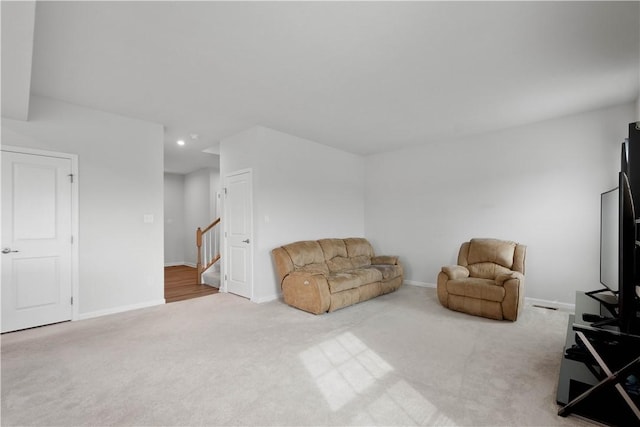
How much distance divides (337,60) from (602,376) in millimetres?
3069

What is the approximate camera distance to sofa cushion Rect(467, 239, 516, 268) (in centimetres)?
418

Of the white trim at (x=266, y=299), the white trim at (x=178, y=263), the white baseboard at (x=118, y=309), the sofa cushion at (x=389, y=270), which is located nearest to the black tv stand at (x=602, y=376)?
the sofa cushion at (x=389, y=270)

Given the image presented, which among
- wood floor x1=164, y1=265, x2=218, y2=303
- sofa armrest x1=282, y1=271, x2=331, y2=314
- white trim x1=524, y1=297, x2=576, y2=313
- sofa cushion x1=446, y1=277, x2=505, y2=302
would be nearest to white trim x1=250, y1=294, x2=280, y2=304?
sofa armrest x1=282, y1=271, x2=331, y2=314

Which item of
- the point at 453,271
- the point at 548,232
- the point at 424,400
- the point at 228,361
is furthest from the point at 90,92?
the point at 548,232

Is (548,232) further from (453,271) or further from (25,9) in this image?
(25,9)

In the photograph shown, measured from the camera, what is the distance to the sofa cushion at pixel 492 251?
165 inches

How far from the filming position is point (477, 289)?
3.70 m

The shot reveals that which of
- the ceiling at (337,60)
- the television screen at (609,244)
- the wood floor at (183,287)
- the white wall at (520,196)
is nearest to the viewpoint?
the ceiling at (337,60)

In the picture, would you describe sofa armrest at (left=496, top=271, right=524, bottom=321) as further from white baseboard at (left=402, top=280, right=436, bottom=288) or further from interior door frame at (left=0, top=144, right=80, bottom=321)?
interior door frame at (left=0, top=144, right=80, bottom=321)

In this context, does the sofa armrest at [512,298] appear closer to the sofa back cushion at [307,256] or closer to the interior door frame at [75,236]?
the sofa back cushion at [307,256]

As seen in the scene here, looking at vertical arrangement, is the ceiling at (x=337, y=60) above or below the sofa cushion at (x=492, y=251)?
above

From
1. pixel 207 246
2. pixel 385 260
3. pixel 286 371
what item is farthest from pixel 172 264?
pixel 286 371

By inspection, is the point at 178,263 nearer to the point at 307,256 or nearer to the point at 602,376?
the point at 307,256

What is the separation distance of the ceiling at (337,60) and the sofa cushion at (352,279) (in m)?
2.26
